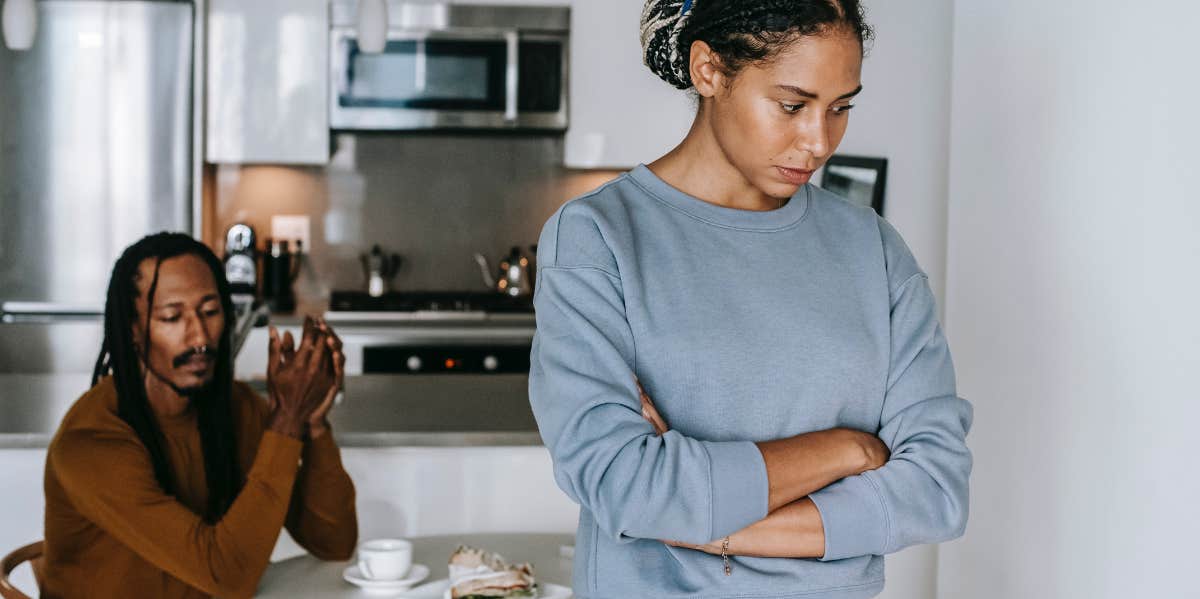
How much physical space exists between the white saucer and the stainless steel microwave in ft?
8.69

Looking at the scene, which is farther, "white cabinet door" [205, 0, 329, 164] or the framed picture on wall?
"white cabinet door" [205, 0, 329, 164]

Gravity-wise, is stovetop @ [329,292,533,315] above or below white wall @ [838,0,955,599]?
below

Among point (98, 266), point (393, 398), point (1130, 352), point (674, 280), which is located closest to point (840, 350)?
point (674, 280)

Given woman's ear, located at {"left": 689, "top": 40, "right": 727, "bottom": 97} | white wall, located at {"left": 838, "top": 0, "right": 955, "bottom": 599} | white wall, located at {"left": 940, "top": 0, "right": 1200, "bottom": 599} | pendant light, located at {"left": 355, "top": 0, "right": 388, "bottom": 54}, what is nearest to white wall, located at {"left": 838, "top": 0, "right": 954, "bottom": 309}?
white wall, located at {"left": 838, "top": 0, "right": 955, "bottom": 599}

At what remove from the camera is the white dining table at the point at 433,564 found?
65.8 inches

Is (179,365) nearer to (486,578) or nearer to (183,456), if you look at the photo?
(183,456)

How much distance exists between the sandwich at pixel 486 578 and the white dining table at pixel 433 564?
0.27ft

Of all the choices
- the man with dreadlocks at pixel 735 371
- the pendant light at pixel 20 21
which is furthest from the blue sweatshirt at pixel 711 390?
the pendant light at pixel 20 21

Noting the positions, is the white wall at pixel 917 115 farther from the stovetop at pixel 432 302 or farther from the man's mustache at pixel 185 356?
the stovetop at pixel 432 302

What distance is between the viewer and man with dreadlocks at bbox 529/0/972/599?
1041 millimetres

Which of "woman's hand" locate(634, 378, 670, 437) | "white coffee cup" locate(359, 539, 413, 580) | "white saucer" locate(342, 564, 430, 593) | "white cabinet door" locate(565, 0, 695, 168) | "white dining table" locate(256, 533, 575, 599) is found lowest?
"white dining table" locate(256, 533, 575, 599)

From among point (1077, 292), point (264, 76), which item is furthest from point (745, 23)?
point (264, 76)

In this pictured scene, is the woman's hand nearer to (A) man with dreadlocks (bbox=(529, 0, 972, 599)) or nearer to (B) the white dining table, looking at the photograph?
(A) man with dreadlocks (bbox=(529, 0, 972, 599))

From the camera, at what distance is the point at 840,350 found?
110 cm
